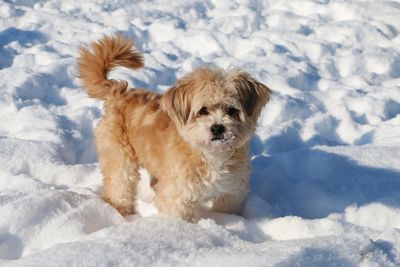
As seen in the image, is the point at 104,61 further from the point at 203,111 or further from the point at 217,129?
the point at 217,129

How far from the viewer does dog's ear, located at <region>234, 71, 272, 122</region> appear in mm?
3582

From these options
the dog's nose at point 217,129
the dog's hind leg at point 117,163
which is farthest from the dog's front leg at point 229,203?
the dog's hind leg at point 117,163

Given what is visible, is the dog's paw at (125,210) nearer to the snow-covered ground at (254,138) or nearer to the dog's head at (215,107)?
the snow-covered ground at (254,138)

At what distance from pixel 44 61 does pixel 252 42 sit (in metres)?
2.91

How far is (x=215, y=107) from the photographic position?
3.54 m

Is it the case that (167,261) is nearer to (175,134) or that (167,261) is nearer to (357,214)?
(175,134)

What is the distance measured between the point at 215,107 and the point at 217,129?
19 cm

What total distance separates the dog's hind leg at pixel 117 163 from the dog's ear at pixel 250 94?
3.58ft

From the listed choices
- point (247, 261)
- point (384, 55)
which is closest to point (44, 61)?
point (384, 55)

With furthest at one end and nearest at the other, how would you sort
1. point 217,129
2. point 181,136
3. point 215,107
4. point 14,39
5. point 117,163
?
point 14,39
point 117,163
point 181,136
point 215,107
point 217,129

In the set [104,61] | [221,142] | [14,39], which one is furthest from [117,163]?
[14,39]

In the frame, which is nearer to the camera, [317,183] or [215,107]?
[215,107]

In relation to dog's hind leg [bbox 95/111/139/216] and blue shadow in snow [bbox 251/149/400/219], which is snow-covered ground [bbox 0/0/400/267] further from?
dog's hind leg [bbox 95/111/139/216]

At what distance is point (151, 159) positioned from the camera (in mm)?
3980
